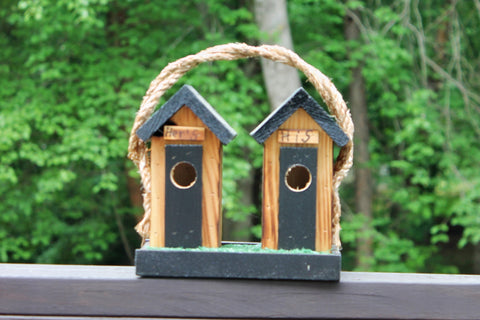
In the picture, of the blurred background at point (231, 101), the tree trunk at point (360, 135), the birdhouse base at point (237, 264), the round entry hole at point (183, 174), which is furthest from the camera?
the tree trunk at point (360, 135)

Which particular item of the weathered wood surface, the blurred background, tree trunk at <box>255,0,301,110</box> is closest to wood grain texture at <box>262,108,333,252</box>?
the weathered wood surface

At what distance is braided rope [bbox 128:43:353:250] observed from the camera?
52.5 inches

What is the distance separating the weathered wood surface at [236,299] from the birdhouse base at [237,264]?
20 mm

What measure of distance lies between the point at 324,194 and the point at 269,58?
36 cm

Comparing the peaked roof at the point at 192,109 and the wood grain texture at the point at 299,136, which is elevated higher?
the peaked roof at the point at 192,109

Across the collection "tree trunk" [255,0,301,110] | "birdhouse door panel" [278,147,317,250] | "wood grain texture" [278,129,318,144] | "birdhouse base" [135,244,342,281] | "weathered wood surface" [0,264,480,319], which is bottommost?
"weathered wood surface" [0,264,480,319]

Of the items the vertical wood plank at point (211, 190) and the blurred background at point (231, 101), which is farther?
the blurred background at point (231, 101)

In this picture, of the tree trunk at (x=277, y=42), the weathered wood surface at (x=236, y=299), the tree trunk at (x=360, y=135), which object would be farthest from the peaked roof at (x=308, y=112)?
the tree trunk at (x=360, y=135)

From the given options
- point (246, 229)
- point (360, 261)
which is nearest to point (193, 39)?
point (246, 229)

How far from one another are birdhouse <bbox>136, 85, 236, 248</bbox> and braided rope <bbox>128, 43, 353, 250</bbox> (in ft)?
0.14

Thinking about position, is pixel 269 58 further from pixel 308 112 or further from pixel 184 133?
pixel 184 133

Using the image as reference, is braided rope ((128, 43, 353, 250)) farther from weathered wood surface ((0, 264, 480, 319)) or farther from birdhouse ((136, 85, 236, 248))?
weathered wood surface ((0, 264, 480, 319))

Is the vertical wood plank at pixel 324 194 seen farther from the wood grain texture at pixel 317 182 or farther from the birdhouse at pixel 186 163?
the birdhouse at pixel 186 163

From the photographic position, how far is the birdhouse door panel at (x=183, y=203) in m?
1.31
